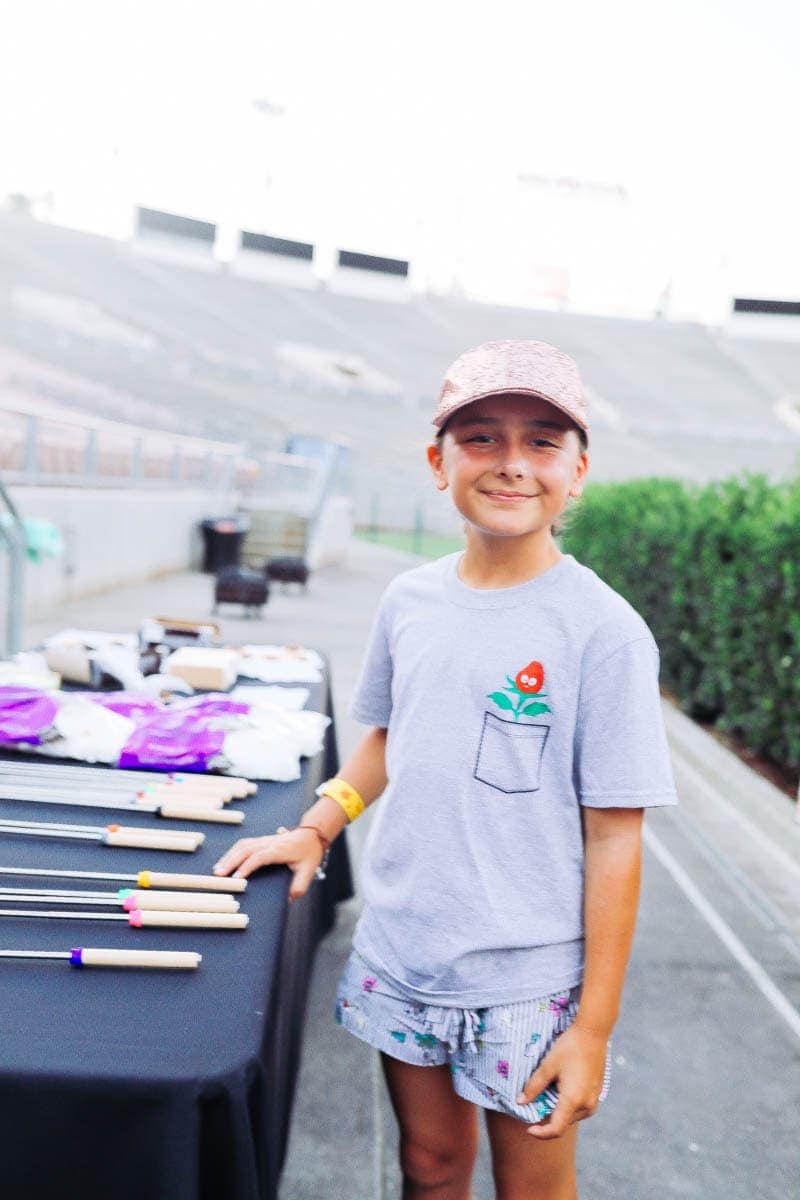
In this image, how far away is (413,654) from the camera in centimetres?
165

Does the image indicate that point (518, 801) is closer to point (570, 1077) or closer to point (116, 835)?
point (570, 1077)

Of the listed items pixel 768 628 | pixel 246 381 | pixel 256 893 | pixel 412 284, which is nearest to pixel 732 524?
pixel 768 628

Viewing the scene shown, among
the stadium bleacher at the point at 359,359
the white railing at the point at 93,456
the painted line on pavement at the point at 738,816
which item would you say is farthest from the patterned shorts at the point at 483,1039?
the stadium bleacher at the point at 359,359

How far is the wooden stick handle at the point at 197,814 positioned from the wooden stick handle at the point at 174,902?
39 centimetres

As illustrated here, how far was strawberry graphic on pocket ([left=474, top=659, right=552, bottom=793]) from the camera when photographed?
1.50 meters

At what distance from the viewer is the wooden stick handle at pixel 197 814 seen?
2020 mm

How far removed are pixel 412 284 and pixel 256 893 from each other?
63.5 m

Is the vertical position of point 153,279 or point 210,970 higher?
point 153,279

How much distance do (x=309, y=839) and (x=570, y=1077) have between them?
1.97ft

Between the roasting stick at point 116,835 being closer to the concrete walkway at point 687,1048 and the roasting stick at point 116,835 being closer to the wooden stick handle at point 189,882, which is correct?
the wooden stick handle at point 189,882

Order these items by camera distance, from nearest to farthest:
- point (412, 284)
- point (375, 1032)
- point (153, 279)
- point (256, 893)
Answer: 1. point (375, 1032)
2. point (256, 893)
3. point (153, 279)
4. point (412, 284)

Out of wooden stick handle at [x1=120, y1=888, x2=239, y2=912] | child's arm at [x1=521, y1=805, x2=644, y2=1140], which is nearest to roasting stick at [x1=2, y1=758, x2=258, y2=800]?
wooden stick handle at [x1=120, y1=888, x2=239, y2=912]

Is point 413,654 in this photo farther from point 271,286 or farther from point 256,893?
point 271,286

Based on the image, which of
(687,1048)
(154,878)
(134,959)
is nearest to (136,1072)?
(134,959)
